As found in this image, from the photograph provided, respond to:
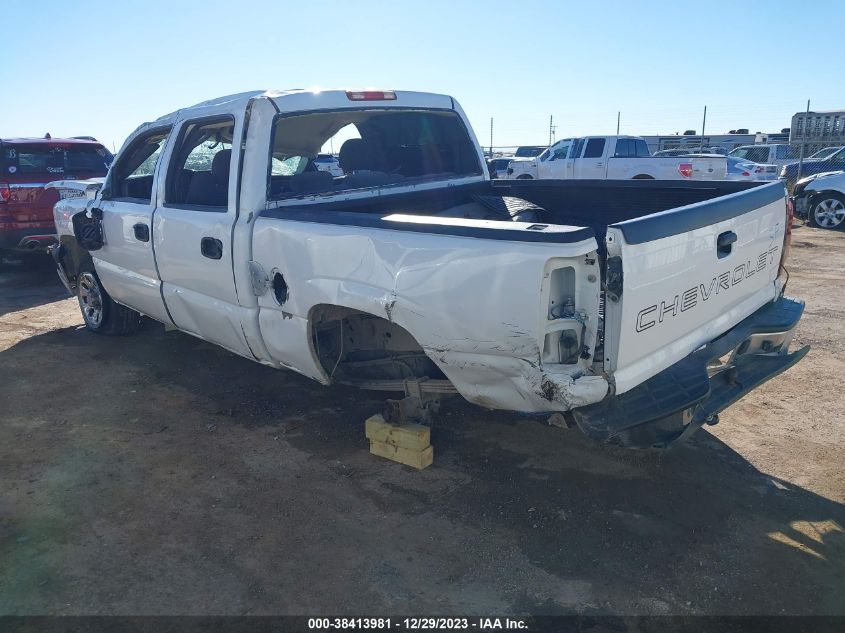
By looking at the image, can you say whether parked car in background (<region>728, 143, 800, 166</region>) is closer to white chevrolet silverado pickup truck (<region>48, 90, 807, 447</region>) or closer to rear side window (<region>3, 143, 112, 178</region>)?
rear side window (<region>3, 143, 112, 178</region>)

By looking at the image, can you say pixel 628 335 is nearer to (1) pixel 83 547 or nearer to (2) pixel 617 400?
(2) pixel 617 400

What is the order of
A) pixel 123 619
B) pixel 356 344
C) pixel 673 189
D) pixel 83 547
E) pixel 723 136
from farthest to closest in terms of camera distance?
pixel 723 136
pixel 673 189
pixel 356 344
pixel 83 547
pixel 123 619

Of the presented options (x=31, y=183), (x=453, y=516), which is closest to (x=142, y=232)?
(x=453, y=516)

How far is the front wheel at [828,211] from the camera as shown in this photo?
13.8 meters

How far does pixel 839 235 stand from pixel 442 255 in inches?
511

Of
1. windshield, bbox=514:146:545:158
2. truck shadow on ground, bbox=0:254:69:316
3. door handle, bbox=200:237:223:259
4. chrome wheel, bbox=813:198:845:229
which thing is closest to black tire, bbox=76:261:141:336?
truck shadow on ground, bbox=0:254:69:316

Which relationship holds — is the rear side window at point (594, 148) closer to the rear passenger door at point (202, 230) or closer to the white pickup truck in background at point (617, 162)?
the white pickup truck in background at point (617, 162)

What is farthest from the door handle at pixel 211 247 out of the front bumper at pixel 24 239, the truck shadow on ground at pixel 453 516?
the front bumper at pixel 24 239

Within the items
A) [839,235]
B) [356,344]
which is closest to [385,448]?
[356,344]

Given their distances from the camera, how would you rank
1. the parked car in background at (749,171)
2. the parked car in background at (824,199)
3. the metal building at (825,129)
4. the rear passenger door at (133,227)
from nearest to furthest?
the rear passenger door at (133,227)
the parked car in background at (824,199)
the parked car in background at (749,171)
the metal building at (825,129)

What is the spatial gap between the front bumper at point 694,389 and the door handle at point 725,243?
18.3 inches

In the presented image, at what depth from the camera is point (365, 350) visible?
3918 mm

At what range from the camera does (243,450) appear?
4.16 meters

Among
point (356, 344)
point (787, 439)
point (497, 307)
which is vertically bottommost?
point (787, 439)
